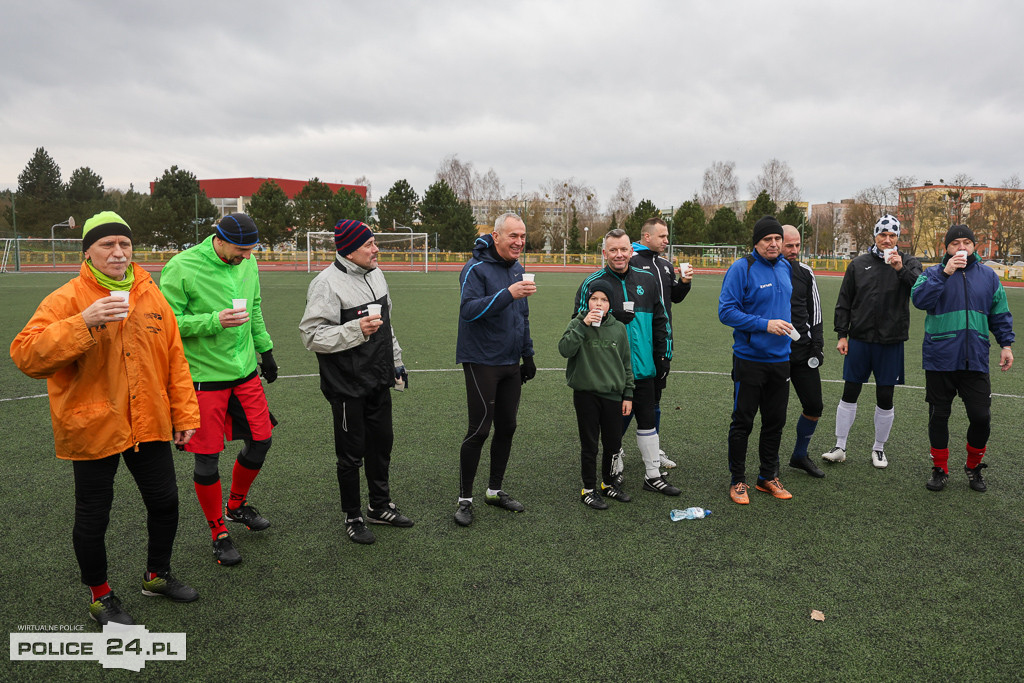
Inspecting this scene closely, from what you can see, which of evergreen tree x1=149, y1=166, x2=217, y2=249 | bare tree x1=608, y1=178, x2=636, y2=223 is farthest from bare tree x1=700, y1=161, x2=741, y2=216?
evergreen tree x1=149, y1=166, x2=217, y2=249

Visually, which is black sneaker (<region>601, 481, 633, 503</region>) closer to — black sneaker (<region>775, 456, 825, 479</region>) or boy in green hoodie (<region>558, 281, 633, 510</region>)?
boy in green hoodie (<region>558, 281, 633, 510</region>)

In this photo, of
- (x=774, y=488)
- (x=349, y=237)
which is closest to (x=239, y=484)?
(x=349, y=237)

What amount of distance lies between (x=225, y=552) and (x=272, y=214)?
54.8m

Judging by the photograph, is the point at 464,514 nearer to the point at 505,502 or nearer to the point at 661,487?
the point at 505,502

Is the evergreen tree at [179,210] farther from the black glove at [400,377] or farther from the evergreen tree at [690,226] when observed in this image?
the black glove at [400,377]

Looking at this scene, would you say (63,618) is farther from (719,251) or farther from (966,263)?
(719,251)

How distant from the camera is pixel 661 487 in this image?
191 inches

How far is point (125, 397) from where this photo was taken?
116 inches

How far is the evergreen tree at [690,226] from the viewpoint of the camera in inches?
2379

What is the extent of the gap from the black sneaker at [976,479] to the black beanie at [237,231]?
5465mm

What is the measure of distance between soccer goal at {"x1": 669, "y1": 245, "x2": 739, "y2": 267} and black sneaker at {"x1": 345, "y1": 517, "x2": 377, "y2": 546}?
52603 millimetres

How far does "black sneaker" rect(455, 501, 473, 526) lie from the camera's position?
14.1ft

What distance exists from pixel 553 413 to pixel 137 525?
4.14 metres

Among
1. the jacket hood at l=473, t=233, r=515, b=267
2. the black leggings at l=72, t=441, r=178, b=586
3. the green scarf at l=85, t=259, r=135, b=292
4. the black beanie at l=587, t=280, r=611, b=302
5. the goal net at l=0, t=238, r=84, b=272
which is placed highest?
the goal net at l=0, t=238, r=84, b=272
